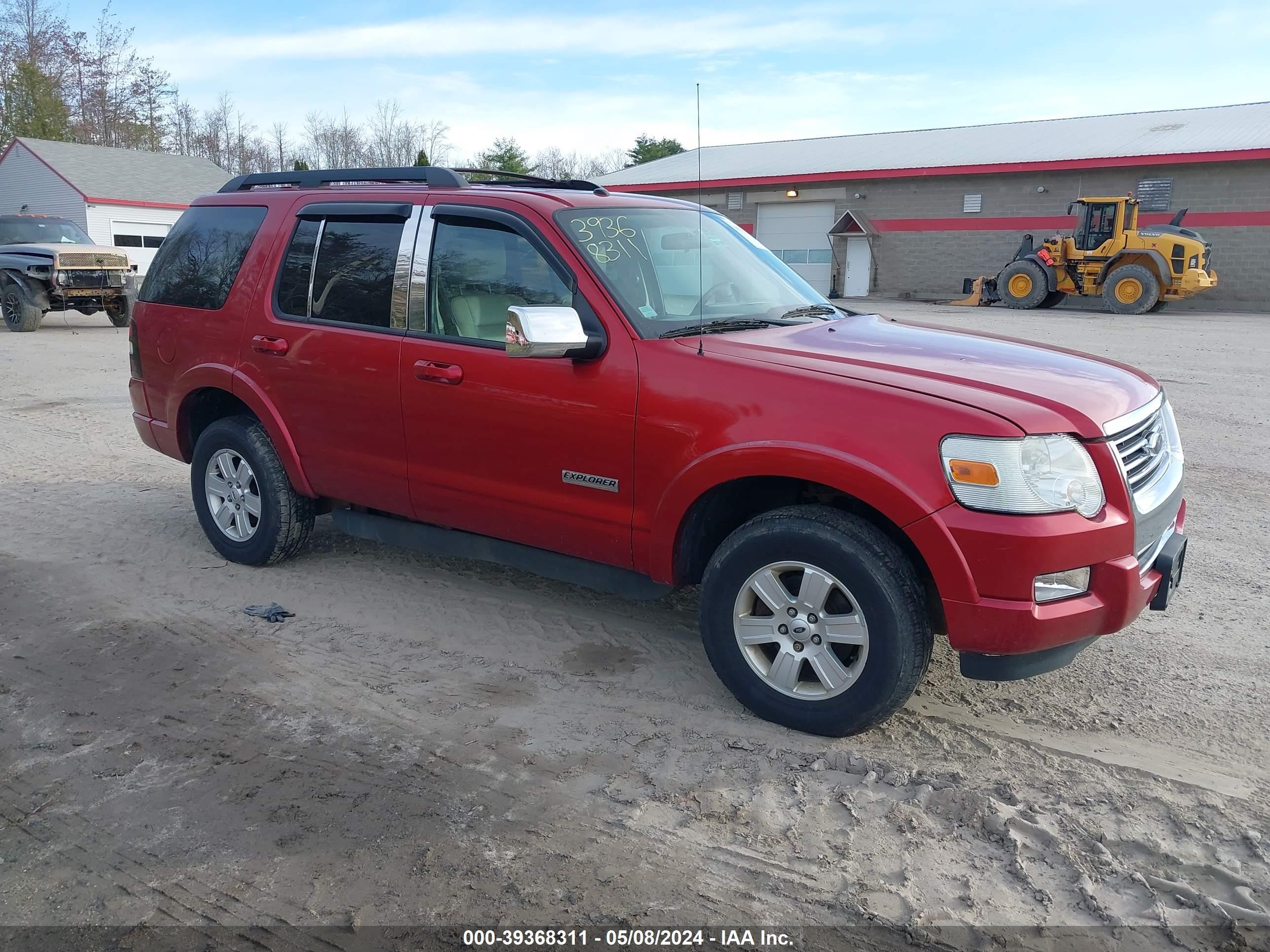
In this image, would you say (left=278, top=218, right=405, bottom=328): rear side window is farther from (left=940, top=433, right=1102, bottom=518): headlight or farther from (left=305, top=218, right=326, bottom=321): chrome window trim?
(left=940, top=433, right=1102, bottom=518): headlight

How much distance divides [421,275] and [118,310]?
17732 mm

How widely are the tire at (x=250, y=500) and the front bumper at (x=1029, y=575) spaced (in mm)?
3452

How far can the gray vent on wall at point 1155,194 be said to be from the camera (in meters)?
26.9

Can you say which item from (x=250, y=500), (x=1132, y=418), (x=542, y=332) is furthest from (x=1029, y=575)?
(x=250, y=500)

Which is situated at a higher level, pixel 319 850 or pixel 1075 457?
pixel 1075 457

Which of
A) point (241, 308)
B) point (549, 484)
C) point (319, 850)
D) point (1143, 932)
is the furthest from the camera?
point (241, 308)

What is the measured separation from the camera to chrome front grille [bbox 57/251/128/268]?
18.0m

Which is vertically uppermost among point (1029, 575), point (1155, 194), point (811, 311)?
point (1155, 194)

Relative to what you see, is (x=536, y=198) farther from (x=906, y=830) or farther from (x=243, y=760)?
(x=906, y=830)

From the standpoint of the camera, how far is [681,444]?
374 centimetres

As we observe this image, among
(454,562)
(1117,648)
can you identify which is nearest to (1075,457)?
(1117,648)

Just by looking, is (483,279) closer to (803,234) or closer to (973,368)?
(973,368)

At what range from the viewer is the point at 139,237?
40.7 metres

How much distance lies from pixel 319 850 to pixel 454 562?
108 inches
